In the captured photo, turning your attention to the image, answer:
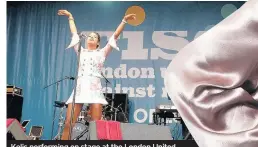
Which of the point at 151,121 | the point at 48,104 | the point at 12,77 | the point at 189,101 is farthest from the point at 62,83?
the point at 189,101

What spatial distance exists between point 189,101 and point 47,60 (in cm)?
443

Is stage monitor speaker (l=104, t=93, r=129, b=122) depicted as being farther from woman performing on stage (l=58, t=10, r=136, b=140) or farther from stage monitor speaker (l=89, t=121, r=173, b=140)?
stage monitor speaker (l=89, t=121, r=173, b=140)

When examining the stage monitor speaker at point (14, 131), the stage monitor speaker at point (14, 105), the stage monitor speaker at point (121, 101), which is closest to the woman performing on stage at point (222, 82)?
the stage monitor speaker at point (14, 131)

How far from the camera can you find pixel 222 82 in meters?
0.34

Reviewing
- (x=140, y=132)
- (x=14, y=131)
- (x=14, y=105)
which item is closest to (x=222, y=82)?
(x=140, y=132)

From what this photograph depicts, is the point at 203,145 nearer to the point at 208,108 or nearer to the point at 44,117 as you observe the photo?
the point at 208,108

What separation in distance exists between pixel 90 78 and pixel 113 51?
4.59ft

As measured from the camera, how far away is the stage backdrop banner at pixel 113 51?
445 cm

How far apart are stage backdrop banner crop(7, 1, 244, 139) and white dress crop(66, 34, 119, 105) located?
3.54 ft

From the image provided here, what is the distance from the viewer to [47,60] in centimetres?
464

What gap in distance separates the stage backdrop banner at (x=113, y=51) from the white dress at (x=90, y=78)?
108cm

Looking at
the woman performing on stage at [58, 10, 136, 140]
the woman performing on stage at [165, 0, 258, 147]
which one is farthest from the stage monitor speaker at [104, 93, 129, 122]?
the woman performing on stage at [165, 0, 258, 147]

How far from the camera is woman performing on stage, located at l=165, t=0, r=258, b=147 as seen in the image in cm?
→ 33

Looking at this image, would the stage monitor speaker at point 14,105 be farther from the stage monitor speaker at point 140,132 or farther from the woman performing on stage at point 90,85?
the stage monitor speaker at point 140,132
